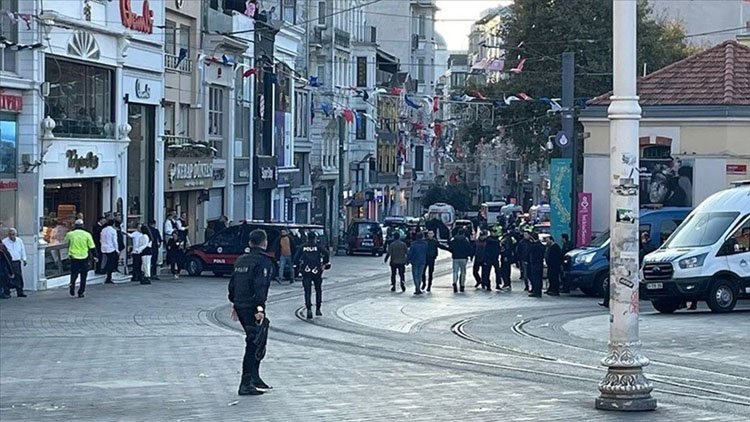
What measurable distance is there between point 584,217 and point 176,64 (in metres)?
15.4

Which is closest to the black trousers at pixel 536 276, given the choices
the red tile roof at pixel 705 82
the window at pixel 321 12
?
the red tile roof at pixel 705 82

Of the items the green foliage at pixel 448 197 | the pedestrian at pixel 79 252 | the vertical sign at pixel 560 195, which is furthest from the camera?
the green foliage at pixel 448 197

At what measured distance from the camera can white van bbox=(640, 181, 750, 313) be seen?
92.5 ft

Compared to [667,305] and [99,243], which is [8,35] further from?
[667,305]

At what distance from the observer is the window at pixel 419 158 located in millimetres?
116475

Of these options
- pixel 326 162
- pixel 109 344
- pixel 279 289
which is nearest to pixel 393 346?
pixel 109 344

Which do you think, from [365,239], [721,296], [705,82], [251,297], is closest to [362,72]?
[365,239]

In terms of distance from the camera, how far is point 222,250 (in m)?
41.3

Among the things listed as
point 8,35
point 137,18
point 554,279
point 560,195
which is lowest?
point 554,279

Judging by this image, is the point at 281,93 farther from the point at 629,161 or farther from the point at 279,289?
the point at 629,161

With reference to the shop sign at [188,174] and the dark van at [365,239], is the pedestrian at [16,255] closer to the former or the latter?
the shop sign at [188,174]

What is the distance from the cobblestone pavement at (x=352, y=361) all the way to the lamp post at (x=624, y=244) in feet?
1.40

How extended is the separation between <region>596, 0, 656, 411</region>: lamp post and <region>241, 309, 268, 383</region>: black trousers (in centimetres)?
422

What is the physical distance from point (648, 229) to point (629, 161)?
77.0 feet
